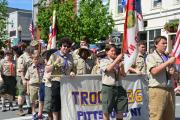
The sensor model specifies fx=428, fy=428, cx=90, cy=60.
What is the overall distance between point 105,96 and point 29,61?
11.9 feet

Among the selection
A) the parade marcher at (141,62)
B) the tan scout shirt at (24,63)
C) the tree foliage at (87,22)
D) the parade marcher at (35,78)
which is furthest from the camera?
the tree foliage at (87,22)

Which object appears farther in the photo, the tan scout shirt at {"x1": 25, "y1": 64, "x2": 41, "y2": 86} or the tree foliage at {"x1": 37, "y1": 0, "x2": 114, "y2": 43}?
the tree foliage at {"x1": 37, "y1": 0, "x2": 114, "y2": 43}

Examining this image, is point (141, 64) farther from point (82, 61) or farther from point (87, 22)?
point (87, 22)

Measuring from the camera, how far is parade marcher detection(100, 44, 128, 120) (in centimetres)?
779

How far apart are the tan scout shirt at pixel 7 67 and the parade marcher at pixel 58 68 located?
167 inches

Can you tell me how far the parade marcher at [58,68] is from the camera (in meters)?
8.31

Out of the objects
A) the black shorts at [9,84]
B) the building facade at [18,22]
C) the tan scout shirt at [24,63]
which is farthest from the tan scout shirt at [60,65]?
the building facade at [18,22]

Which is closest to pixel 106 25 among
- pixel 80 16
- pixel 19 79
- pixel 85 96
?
pixel 80 16

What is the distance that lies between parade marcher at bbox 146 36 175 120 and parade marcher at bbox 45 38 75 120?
190 centimetres

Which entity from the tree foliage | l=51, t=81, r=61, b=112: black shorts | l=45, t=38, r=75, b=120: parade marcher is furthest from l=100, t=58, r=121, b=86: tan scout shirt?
the tree foliage

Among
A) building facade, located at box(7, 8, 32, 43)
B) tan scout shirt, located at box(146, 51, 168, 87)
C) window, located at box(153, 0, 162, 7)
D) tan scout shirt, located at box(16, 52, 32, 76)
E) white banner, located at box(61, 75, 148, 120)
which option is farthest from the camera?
building facade, located at box(7, 8, 32, 43)

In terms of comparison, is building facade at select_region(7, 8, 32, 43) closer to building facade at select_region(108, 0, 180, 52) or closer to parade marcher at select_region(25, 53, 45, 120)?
building facade at select_region(108, 0, 180, 52)

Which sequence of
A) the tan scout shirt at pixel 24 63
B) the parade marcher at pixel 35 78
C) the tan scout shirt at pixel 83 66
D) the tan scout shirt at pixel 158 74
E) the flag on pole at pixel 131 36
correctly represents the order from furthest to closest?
the tan scout shirt at pixel 24 63 → the parade marcher at pixel 35 78 → the tan scout shirt at pixel 83 66 → the flag on pole at pixel 131 36 → the tan scout shirt at pixel 158 74

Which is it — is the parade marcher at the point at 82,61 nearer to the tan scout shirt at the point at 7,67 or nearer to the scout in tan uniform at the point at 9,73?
the scout in tan uniform at the point at 9,73
